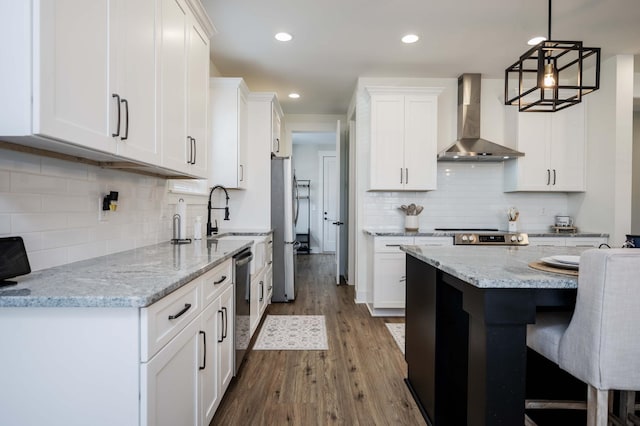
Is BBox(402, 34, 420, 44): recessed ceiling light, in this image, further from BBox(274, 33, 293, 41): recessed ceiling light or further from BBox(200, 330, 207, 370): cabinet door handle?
BBox(200, 330, 207, 370): cabinet door handle

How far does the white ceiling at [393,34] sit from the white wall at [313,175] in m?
4.07

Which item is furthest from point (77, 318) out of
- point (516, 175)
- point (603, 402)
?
point (516, 175)

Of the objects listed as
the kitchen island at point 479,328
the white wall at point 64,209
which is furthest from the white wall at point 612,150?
the white wall at point 64,209

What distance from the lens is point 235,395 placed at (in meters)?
2.05

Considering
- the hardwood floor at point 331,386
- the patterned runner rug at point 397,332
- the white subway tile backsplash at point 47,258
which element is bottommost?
the hardwood floor at point 331,386

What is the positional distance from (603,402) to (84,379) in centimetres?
167

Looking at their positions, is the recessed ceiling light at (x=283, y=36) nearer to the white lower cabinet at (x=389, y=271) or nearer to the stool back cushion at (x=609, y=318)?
the white lower cabinet at (x=389, y=271)

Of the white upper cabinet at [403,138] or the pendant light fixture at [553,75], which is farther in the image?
the white upper cabinet at [403,138]

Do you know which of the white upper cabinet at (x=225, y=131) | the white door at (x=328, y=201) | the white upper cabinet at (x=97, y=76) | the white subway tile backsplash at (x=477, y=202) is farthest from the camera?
the white door at (x=328, y=201)

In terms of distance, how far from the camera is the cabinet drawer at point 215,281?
61.5 inches

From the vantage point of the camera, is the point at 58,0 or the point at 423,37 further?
the point at 423,37

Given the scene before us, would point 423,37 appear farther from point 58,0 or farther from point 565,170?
point 58,0

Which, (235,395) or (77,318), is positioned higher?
(77,318)

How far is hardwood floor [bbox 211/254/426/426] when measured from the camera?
1.85m
